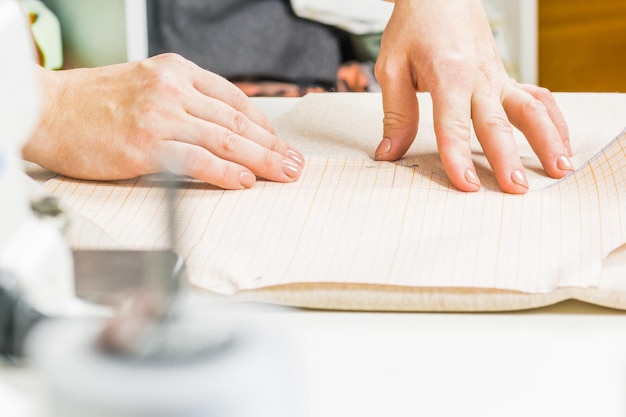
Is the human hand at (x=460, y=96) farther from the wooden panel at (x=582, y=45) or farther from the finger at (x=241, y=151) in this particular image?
the wooden panel at (x=582, y=45)

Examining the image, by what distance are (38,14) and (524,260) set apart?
1.17 meters

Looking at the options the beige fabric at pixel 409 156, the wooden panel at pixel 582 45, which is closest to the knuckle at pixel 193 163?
the beige fabric at pixel 409 156

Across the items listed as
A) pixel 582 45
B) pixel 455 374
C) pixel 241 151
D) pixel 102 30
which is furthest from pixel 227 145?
pixel 582 45

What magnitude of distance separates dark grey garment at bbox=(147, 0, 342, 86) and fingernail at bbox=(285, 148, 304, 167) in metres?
0.78

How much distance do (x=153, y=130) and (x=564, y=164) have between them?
0.32 meters

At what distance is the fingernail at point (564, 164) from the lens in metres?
0.66

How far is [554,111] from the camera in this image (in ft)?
2.48

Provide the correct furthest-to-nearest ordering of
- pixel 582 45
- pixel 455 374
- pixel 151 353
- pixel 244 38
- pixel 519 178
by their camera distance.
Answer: pixel 582 45 → pixel 244 38 → pixel 519 178 → pixel 455 374 → pixel 151 353

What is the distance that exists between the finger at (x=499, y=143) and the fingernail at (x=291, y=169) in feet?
0.49

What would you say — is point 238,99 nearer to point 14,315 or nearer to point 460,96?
point 460,96

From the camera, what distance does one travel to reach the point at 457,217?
56cm

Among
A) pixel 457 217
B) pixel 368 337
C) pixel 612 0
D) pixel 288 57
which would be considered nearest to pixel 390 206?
pixel 457 217

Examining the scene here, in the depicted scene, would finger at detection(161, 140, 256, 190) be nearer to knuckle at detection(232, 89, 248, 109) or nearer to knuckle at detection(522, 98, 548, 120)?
knuckle at detection(232, 89, 248, 109)

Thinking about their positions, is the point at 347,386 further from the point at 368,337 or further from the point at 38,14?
the point at 38,14
